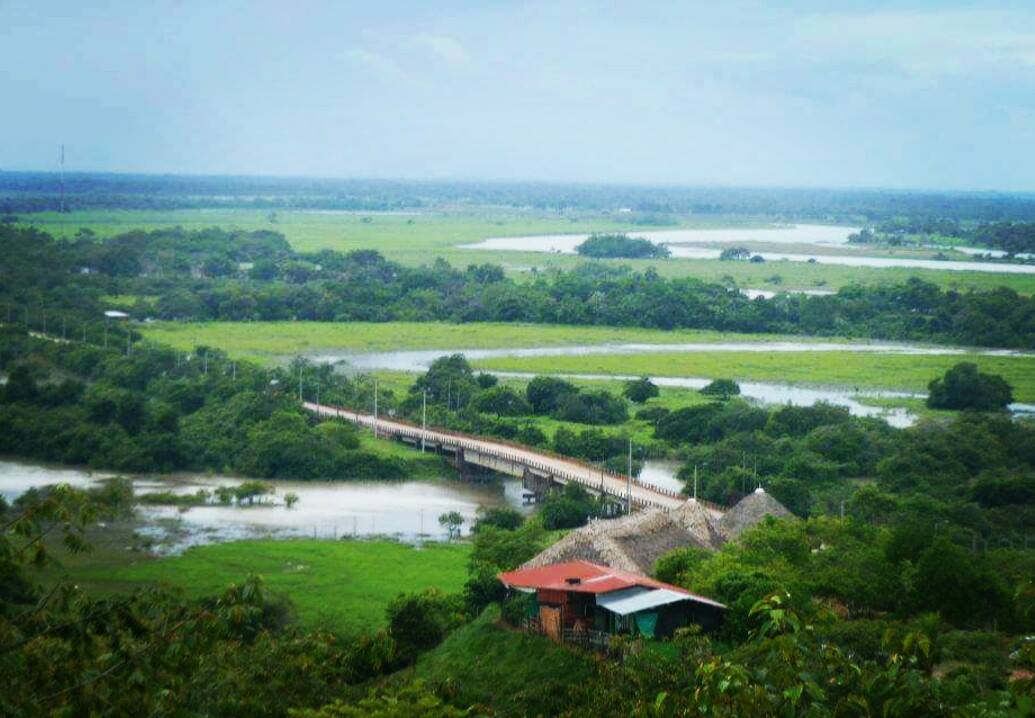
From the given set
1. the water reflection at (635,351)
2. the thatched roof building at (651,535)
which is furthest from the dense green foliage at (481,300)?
the thatched roof building at (651,535)

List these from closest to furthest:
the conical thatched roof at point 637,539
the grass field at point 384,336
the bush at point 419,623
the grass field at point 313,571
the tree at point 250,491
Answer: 1. the bush at point 419,623
2. the conical thatched roof at point 637,539
3. the grass field at point 313,571
4. the tree at point 250,491
5. the grass field at point 384,336

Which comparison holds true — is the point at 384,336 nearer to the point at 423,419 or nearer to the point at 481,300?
the point at 481,300

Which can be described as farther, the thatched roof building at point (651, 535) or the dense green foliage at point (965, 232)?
the dense green foliage at point (965, 232)

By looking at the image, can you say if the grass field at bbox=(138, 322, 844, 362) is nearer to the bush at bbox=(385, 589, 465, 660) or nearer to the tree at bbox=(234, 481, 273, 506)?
the tree at bbox=(234, 481, 273, 506)

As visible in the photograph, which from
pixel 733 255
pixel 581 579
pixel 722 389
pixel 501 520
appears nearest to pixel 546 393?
pixel 722 389

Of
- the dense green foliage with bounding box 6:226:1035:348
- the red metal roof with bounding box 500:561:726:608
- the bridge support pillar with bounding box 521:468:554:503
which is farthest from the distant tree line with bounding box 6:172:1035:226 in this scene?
the red metal roof with bounding box 500:561:726:608

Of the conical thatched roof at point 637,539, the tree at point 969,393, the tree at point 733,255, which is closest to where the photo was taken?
the conical thatched roof at point 637,539

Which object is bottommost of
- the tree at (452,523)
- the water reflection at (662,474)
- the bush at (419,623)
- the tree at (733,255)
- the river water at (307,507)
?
the river water at (307,507)

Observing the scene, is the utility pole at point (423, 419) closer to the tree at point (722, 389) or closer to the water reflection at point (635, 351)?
the water reflection at point (635, 351)
